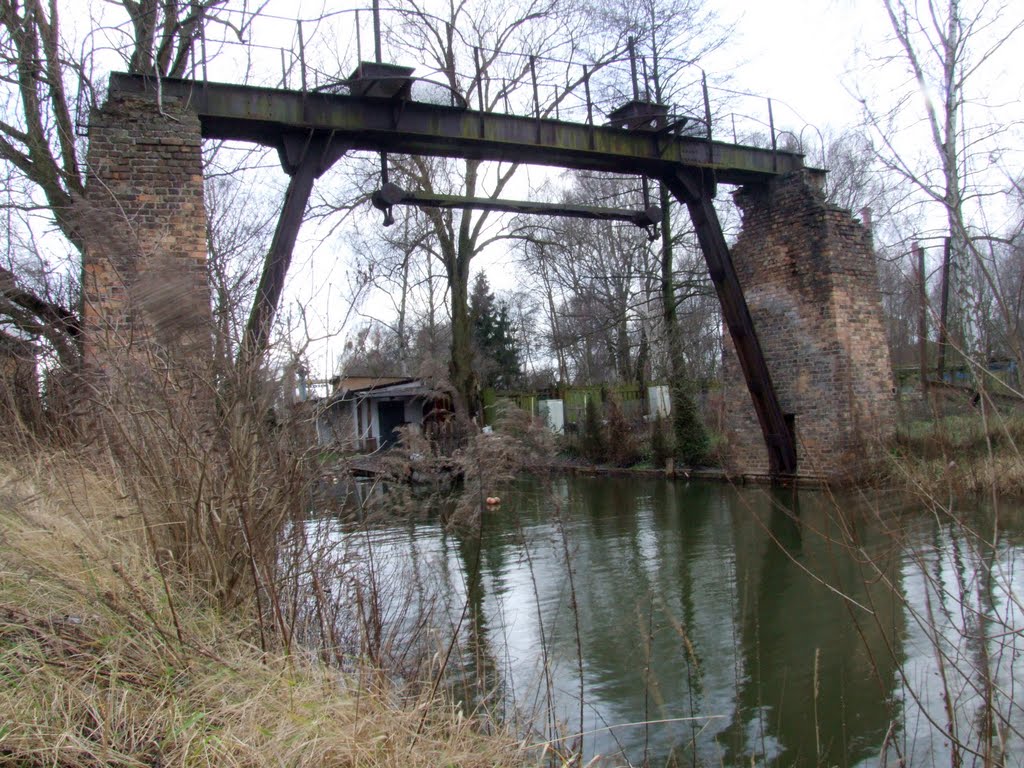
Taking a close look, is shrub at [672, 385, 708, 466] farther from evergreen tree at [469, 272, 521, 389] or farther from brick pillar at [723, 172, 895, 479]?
evergreen tree at [469, 272, 521, 389]

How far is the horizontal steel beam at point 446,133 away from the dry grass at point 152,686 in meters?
6.79

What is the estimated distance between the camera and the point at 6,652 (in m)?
2.98

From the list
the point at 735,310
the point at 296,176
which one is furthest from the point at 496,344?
the point at 296,176

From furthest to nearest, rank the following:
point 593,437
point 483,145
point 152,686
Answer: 1. point 593,437
2. point 483,145
3. point 152,686

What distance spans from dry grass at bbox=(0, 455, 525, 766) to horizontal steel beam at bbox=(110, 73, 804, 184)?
268 inches

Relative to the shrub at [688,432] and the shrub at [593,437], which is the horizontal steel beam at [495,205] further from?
the shrub at [593,437]

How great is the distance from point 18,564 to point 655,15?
20774 millimetres

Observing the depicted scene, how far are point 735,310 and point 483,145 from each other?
5009mm

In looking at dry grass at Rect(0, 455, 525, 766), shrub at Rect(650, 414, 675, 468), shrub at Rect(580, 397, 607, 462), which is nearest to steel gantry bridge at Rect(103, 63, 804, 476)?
shrub at Rect(650, 414, 675, 468)

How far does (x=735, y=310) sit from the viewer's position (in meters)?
13.8

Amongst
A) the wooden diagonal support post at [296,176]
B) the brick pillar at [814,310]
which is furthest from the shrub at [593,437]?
the wooden diagonal support post at [296,176]

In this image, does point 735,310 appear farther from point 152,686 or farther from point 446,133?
point 152,686

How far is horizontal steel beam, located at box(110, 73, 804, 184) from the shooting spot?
10109mm

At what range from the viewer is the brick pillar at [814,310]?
1374cm
